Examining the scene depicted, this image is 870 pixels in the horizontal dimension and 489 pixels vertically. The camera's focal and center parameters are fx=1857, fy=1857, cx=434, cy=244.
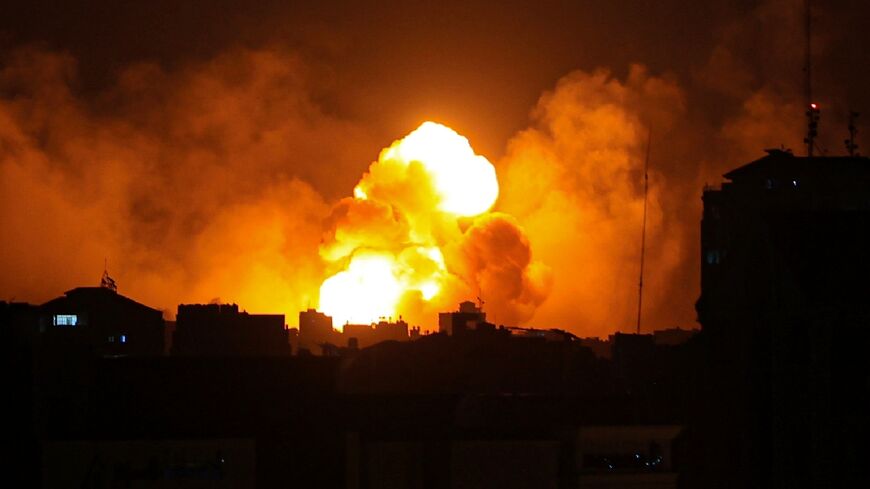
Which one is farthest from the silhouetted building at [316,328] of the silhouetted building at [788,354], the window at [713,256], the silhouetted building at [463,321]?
the silhouetted building at [788,354]

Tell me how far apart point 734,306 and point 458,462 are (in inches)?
418

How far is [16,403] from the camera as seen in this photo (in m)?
54.6

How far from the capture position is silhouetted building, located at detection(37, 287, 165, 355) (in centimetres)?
10000

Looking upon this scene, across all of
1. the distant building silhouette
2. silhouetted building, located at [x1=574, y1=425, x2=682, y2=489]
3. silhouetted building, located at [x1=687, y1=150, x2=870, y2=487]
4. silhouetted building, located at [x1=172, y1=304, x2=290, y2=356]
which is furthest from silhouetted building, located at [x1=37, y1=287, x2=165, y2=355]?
silhouetted building, located at [x1=574, y1=425, x2=682, y2=489]

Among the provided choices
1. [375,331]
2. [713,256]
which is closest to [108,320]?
[375,331]

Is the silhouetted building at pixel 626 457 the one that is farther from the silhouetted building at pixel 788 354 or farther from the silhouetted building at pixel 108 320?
the silhouetted building at pixel 108 320

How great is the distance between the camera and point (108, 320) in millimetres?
102438

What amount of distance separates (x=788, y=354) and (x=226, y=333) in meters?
45.6

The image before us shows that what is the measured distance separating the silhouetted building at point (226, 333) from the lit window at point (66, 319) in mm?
5920

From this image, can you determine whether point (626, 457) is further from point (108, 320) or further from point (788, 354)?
point (108, 320)

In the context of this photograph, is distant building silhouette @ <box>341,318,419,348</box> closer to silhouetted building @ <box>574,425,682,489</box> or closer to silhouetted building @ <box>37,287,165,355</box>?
silhouetted building @ <box>37,287,165,355</box>

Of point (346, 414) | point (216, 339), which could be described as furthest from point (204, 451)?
point (216, 339)

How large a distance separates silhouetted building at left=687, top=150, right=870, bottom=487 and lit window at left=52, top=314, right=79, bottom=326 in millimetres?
47828

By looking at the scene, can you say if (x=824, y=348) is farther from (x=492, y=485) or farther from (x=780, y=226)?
(x=492, y=485)
